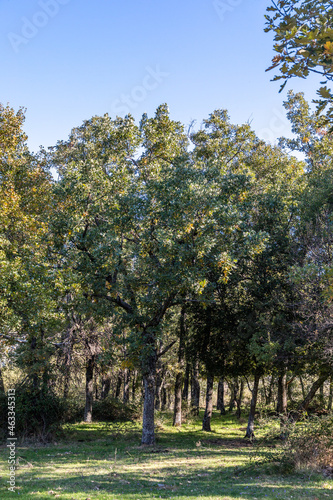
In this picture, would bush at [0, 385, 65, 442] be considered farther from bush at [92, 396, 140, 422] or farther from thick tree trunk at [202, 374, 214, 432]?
thick tree trunk at [202, 374, 214, 432]

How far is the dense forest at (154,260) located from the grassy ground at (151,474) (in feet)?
5.78

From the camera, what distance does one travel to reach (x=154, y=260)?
16.9 meters

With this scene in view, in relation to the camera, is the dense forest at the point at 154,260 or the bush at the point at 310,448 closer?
the bush at the point at 310,448

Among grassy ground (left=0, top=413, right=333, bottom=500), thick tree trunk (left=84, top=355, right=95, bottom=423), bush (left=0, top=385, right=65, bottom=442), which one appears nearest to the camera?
grassy ground (left=0, top=413, right=333, bottom=500)

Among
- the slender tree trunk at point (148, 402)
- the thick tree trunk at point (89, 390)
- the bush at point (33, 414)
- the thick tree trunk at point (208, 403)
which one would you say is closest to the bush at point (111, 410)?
the thick tree trunk at point (89, 390)

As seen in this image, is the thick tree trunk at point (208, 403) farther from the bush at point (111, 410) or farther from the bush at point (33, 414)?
the bush at point (33, 414)

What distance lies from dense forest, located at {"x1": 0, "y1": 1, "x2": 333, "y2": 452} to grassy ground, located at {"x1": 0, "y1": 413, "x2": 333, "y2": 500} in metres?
1.76

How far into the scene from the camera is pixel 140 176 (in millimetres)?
19750

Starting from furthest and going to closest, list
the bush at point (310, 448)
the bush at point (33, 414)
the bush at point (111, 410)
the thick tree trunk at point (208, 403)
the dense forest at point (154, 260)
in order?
the bush at point (111, 410) → the thick tree trunk at point (208, 403) → the bush at point (33, 414) → the dense forest at point (154, 260) → the bush at point (310, 448)

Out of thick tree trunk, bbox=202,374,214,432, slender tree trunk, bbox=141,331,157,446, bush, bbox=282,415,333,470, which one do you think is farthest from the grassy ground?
thick tree trunk, bbox=202,374,214,432

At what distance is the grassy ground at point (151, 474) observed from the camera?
841 centimetres

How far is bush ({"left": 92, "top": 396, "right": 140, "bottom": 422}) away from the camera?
2706cm

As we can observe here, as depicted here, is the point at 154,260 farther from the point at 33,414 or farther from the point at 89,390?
the point at 89,390

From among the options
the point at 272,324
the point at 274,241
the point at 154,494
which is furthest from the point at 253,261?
the point at 154,494
